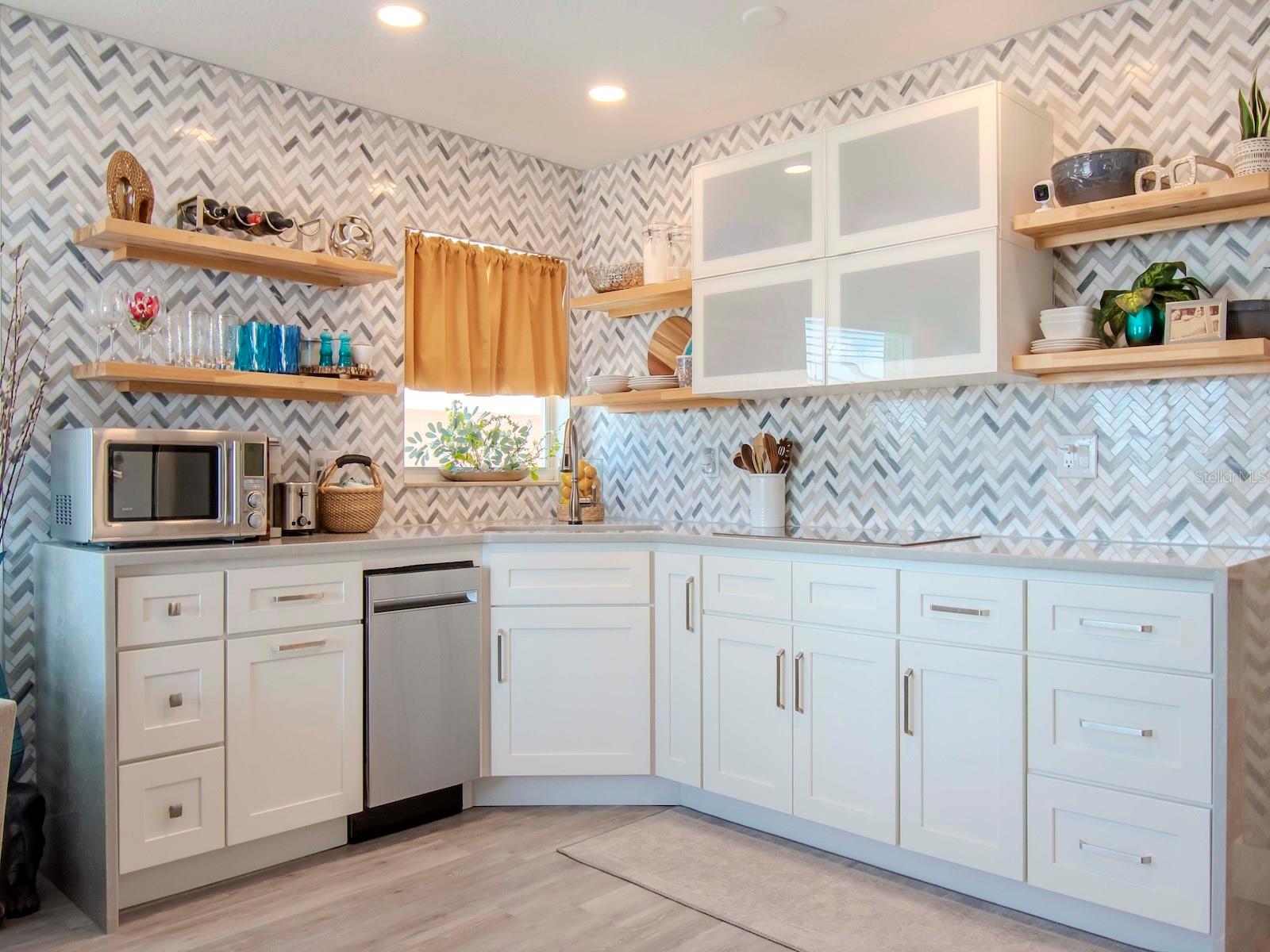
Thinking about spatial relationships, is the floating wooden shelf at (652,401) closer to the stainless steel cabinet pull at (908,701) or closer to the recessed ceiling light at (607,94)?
the recessed ceiling light at (607,94)

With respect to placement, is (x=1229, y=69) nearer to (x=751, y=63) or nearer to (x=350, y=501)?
(x=751, y=63)

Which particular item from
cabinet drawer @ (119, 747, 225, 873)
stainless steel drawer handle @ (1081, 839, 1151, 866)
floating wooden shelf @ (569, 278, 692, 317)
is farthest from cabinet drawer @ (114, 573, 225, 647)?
stainless steel drawer handle @ (1081, 839, 1151, 866)

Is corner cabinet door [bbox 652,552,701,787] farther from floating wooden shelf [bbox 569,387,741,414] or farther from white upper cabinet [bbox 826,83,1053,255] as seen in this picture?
white upper cabinet [bbox 826,83,1053,255]

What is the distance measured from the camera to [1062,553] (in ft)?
7.88

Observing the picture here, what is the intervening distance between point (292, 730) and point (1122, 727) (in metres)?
2.23

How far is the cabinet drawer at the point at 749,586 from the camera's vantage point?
9.72 ft

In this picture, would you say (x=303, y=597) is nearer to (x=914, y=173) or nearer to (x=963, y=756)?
(x=963, y=756)

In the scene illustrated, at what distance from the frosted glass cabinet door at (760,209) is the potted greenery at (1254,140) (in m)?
1.15

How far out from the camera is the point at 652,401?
376cm

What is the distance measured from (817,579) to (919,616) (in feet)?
1.12

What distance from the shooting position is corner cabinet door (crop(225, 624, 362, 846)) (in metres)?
2.71

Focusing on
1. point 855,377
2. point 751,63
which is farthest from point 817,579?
point 751,63

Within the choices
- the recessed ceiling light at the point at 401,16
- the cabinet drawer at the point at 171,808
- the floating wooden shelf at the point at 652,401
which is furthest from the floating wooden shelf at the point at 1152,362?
the cabinet drawer at the point at 171,808

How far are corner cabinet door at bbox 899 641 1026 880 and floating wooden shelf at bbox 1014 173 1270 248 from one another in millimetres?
1215
